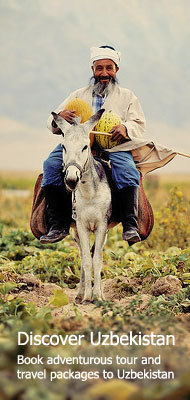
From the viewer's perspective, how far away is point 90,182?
5191 mm

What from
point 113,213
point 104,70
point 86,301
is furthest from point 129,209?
point 104,70

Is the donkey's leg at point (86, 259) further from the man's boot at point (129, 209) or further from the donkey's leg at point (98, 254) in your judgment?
the man's boot at point (129, 209)

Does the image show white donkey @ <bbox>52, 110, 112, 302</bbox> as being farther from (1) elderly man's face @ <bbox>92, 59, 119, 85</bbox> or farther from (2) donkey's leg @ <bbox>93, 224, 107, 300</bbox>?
(1) elderly man's face @ <bbox>92, 59, 119, 85</bbox>

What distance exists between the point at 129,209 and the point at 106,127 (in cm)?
83

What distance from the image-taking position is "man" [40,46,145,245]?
5418 millimetres

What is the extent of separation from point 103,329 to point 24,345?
0.84 m

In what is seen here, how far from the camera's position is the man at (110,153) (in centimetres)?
542

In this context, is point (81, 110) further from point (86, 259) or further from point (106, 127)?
Result: point (86, 259)

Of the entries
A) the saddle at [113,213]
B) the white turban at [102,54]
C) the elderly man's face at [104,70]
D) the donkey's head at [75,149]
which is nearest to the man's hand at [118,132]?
the saddle at [113,213]

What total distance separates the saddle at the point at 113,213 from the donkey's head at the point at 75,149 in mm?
648

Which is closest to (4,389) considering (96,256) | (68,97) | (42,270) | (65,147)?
(65,147)

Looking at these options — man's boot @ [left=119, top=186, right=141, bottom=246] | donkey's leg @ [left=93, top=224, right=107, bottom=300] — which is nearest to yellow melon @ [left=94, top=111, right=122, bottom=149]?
man's boot @ [left=119, top=186, right=141, bottom=246]

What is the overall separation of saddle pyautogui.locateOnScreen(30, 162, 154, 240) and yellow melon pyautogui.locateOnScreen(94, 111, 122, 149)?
0.20 m

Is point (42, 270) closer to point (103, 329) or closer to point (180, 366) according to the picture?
point (103, 329)
